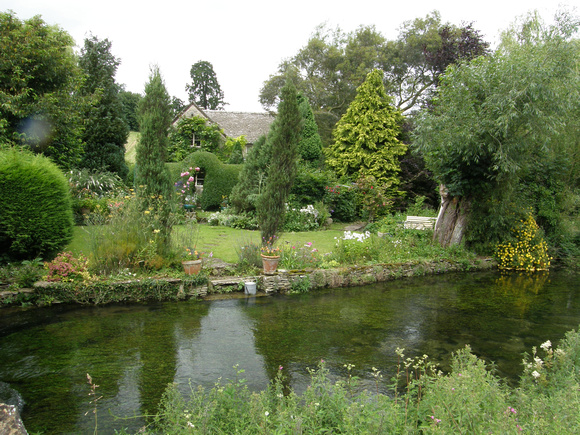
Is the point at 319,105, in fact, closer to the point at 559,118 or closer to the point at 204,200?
the point at 204,200

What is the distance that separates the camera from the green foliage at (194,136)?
979 inches

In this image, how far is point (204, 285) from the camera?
7.54m

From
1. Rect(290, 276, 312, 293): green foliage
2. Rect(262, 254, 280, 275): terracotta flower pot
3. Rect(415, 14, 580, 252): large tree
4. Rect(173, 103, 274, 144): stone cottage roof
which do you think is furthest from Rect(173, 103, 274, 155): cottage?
Rect(290, 276, 312, 293): green foliage

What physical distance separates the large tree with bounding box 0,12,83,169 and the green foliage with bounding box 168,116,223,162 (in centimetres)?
1266

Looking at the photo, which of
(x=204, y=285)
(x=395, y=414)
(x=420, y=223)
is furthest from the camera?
(x=420, y=223)

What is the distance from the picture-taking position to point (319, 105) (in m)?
30.4

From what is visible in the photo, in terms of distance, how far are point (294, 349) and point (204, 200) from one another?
12.4 metres

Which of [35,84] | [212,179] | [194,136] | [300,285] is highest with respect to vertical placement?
[194,136]

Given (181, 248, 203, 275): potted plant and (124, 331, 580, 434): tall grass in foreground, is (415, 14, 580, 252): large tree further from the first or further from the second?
(124, 331, 580, 434): tall grass in foreground

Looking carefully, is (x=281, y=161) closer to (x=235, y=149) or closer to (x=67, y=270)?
(x=67, y=270)

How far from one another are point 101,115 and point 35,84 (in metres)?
5.73

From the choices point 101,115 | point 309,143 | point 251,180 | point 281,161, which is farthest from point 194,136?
point 281,161

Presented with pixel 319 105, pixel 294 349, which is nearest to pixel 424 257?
pixel 294 349

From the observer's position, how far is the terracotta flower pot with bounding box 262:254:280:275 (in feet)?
26.6
